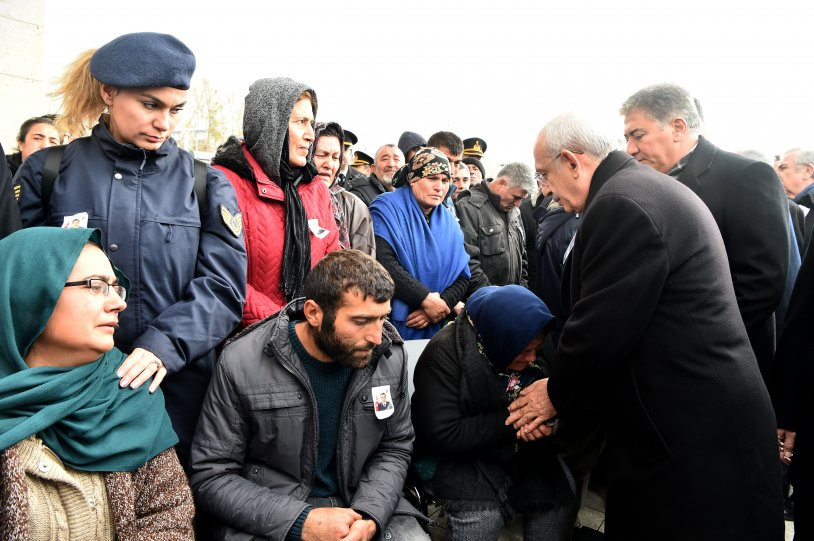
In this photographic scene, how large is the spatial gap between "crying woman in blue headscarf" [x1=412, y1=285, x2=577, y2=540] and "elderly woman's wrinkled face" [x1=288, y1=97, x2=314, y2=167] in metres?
1.14

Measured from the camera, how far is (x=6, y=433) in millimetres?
1617

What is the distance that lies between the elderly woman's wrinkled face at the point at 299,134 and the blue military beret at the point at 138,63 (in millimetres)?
785

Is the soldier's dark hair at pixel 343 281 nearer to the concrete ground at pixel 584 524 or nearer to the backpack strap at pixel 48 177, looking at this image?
the backpack strap at pixel 48 177

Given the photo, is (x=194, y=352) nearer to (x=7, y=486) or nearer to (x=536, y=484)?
(x=7, y=486)

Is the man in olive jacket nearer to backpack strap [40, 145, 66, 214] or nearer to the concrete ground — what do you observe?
the concrete ground

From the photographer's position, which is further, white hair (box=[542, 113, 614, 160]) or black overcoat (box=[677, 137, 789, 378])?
black overcoat (box=[677, 137, 789, 378])

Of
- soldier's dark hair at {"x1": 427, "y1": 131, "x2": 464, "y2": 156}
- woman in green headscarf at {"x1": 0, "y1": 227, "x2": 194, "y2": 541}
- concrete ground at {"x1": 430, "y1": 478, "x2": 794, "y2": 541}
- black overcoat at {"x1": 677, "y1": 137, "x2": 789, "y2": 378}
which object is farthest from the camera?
soldier's dark hair at {"x1": 427, "y1": 131, "x2": 464, "y2": 156}

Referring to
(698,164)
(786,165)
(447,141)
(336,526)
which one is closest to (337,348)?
(336,526)

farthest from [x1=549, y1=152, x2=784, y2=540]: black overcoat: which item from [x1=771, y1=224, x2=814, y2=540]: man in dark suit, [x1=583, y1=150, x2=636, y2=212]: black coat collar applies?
[x1=771, y1=224, x2=814, y2=540]: man in dark suit

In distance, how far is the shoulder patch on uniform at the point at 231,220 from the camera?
2426 millimetres

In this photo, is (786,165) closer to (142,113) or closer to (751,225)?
(751,225)

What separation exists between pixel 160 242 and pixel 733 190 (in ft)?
8.54

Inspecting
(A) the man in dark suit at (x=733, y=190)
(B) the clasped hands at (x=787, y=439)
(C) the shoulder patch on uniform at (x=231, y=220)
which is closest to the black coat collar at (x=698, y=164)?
(A) the man in dark suit at (x=733, y=190)

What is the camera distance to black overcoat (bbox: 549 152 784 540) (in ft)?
6.63
